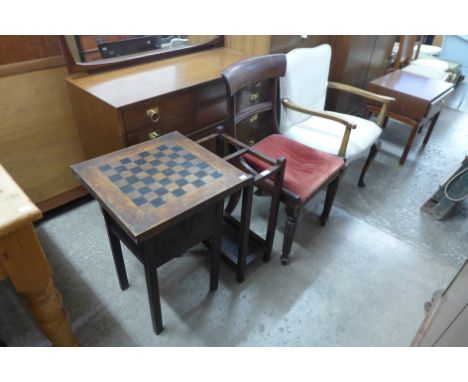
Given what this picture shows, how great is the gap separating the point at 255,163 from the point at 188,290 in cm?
69

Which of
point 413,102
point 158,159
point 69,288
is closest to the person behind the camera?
point 158,159

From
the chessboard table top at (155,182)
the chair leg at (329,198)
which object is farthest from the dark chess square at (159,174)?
the chair leg at (329,198)

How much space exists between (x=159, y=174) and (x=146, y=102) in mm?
423

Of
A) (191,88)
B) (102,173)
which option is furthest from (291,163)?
(102,173)

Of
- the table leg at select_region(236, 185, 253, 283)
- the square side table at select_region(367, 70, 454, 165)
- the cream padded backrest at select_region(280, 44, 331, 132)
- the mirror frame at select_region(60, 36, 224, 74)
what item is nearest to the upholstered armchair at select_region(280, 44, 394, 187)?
the cream padded backrest at select_region(280, 44, 331, 132)

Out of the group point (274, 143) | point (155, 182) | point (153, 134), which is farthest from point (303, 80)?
point (155, 182)

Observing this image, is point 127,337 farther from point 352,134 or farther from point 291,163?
point 352,134

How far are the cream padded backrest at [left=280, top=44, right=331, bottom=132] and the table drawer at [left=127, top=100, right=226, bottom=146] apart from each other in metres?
0.42

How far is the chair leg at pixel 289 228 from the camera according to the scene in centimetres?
145

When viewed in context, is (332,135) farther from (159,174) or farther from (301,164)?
(159,174)

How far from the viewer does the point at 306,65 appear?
6.26 ft

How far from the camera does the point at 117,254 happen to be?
1.33 m

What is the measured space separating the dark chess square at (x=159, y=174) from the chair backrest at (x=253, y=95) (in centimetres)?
41

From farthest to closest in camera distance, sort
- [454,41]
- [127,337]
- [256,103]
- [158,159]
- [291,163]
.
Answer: [454,41] → [256,103] → [291,163] → [127,337] → [158,159]
